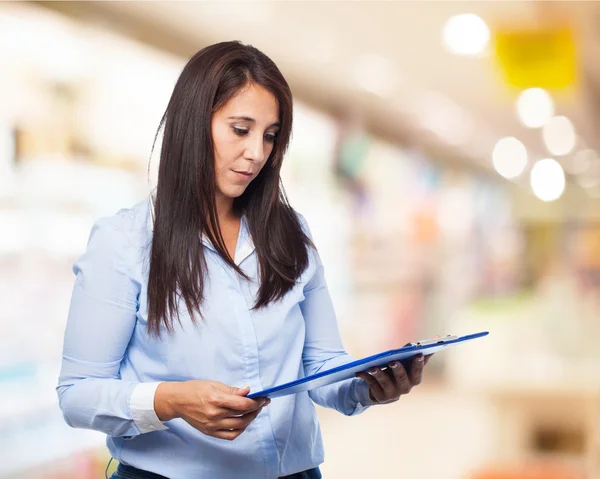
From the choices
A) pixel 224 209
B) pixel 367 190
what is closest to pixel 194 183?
pixel 224 209

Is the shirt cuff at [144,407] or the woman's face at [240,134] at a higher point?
the woman's face at [240,134]

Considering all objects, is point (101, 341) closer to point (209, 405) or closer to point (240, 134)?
point (209, 405)

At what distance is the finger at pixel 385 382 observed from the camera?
4.07ft

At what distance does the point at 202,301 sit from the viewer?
4.07ft

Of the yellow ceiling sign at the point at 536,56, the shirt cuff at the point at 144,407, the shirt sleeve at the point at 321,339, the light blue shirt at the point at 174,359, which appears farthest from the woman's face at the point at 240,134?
the yellow ceiling sign at the point at 536,56

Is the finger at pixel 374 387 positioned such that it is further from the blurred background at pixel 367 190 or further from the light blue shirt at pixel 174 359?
the blurred background at pixel 367 190

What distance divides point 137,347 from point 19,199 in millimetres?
2443

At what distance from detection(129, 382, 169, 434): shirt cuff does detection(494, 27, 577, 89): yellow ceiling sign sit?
422 cm

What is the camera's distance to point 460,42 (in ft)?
18.4

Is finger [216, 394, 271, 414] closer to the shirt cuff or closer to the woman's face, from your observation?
the shirt cuff

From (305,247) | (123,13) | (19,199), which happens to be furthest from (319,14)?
(305,247)

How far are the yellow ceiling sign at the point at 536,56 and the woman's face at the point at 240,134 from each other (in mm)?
3979

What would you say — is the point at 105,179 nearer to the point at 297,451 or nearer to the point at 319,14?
the point at 319,14

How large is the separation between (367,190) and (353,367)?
7.19 metres
